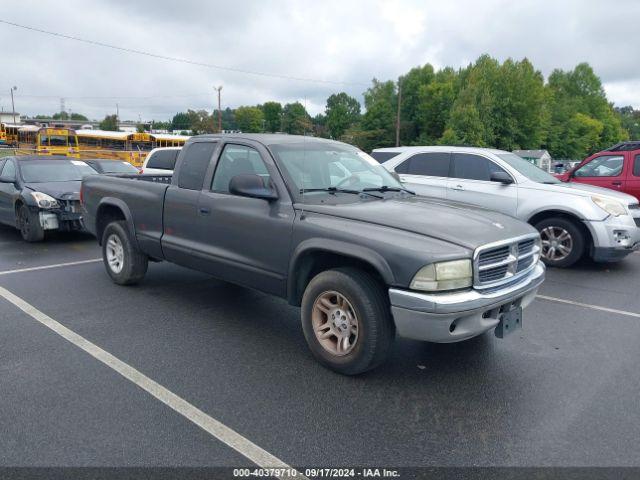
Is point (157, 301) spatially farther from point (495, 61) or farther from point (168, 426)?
point (495, 61)

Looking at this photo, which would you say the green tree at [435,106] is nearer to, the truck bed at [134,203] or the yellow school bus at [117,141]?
the yellow school bus at [117,141]

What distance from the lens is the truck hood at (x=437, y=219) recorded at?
3635 mm

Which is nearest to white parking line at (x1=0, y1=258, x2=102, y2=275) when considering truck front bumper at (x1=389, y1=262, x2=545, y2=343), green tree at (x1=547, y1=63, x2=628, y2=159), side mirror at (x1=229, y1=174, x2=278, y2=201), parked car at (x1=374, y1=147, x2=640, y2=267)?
side mirror at (x1=229, y1=174, x2=278, y2=201)

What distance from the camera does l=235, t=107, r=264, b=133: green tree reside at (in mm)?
93188

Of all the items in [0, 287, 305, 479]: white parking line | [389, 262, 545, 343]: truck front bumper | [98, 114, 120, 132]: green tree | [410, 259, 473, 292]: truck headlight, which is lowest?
[0, 287, 305, 479]: white parking line

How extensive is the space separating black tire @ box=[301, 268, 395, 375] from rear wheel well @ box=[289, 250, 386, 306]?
119 millimetres

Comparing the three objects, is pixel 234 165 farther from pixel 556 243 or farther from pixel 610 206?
pixel 610 206

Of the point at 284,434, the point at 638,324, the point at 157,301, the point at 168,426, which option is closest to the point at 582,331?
the point at 638,324

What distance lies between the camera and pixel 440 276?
338cm

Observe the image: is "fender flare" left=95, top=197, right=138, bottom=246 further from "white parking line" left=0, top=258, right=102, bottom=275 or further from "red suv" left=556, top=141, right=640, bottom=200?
"red suv" left=556, top=141, right=640, bottom=200

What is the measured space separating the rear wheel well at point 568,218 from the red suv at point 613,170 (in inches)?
140

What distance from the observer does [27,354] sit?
416 centimetres

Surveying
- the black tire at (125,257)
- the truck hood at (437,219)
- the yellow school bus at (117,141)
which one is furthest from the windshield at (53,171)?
the yellow school bus at (117,141)

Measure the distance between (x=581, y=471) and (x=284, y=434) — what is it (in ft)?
5.46
